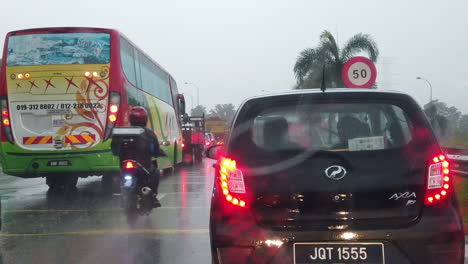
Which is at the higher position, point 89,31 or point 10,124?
point 89,31

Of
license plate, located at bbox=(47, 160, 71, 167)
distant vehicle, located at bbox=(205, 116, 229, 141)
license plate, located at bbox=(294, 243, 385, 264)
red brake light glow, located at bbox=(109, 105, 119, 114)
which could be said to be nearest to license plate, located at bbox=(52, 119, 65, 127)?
license plate, located at bbox=(47, 160, 71, 167)

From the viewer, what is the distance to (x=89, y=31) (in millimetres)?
12453

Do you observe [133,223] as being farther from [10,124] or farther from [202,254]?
[10,124]

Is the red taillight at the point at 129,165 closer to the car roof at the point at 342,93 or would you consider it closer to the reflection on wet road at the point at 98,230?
the reflection on wet road at the point at 98,230

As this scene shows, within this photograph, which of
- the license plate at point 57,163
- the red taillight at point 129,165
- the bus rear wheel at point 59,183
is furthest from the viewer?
the bus rear wheel at point 59,183

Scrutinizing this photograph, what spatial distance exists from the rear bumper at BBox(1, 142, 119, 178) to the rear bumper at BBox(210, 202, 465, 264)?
8.60 metres

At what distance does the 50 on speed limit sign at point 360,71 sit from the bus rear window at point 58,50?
4.89m

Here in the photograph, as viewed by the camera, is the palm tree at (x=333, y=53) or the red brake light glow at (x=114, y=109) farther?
the palm tree at (x=333, y=53)

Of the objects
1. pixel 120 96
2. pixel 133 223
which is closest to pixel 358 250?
pixel 133 223

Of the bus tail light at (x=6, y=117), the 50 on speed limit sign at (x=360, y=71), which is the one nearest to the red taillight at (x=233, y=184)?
the 50 on speed limit sign at (x=360, y=71)

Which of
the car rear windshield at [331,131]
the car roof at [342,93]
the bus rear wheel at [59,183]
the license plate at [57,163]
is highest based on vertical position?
the car roof at [342,93]

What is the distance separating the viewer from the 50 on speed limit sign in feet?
41.3

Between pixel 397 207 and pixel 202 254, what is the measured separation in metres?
3.06

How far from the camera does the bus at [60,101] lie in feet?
39.9
